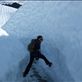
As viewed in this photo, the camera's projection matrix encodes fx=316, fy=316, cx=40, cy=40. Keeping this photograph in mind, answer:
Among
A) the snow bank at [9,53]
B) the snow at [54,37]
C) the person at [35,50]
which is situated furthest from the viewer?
the snow bank at [9,53]

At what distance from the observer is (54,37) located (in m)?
15.1

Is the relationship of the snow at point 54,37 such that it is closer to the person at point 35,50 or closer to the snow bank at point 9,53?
the snow bank at point 9,53

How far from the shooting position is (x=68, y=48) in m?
13.5

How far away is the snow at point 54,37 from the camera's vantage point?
12.8 metres

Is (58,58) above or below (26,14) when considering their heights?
above

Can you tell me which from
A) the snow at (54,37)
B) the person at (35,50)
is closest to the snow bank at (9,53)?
the snow at (54,37)

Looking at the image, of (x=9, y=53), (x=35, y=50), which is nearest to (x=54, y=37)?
(x=9, y=53)

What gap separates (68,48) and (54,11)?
382 cm

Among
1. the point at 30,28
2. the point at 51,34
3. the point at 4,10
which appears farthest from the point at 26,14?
the point at 4,10

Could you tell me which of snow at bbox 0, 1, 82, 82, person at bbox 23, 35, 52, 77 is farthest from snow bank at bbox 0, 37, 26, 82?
person at bbox 23, 35, 52, 77

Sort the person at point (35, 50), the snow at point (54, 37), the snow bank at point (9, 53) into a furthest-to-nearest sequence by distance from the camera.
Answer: the snow bank at point (9, 53), the snow at point (54, 37), the person at point (35, 50)

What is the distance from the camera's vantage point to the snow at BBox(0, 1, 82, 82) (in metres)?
12.8

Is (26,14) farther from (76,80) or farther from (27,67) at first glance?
(76,80)

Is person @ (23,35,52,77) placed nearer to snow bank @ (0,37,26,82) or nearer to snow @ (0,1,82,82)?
snow @ (0,1,82,82)
